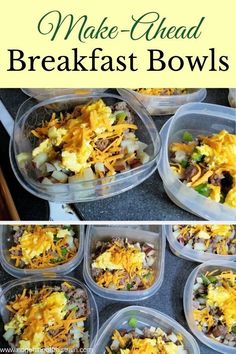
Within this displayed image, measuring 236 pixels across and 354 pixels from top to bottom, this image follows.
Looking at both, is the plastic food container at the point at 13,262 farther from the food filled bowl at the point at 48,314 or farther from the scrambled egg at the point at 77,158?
the scrambled egg at the point at 77,158

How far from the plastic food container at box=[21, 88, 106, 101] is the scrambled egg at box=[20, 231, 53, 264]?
34 centimetres

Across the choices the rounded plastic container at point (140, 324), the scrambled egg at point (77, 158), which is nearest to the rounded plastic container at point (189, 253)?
the rounded plastic container at point (140, 324)

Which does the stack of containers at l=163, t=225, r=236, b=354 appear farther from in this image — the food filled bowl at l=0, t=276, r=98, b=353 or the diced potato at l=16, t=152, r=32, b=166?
the diced potato at l=16, t=152, r=32, b=166

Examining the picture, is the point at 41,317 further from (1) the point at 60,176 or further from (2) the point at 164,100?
(2) the point at 164,100

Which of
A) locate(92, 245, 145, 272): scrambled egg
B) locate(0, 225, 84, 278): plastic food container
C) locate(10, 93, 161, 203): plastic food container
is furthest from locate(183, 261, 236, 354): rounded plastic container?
locate(10, 93, 161, 203): plastic food container

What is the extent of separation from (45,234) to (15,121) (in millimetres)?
315

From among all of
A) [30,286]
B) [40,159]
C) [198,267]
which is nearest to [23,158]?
[40,159]

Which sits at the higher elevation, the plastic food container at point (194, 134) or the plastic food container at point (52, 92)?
the plastic food container at point (52, 92)

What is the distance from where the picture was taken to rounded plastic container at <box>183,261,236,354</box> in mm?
1081

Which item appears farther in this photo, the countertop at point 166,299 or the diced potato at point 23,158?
the countertop at point 166,299

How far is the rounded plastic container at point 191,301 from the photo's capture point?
108 cm

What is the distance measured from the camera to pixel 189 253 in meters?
1.10

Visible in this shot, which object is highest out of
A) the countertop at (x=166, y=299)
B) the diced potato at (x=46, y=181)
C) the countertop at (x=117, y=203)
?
the diced potato at (x=46, y=181)

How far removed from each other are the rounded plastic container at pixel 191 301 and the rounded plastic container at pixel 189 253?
2cm
